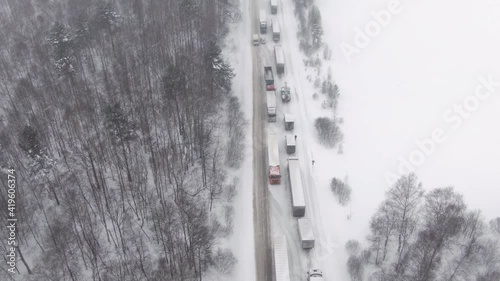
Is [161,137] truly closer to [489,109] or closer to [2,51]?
[2,51]

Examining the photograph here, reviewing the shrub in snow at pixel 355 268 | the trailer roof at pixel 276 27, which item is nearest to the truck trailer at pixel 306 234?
the shrub in snow at pixel 355 268

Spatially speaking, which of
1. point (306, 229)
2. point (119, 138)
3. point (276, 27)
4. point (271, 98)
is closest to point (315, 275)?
point (306, 229)

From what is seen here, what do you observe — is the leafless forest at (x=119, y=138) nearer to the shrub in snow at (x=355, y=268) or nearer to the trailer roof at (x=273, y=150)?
the trailer roof at (x=273, y=150)

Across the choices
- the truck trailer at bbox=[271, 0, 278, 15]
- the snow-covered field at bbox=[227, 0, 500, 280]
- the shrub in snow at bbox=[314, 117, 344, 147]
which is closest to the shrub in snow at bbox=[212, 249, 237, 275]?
the snow-covered field at bbox=[227, 0, 500, 280]

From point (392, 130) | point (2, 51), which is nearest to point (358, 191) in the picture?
point (392, 130)

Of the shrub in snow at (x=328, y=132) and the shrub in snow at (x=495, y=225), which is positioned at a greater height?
the shrub in snow at (x=328, y=132)
